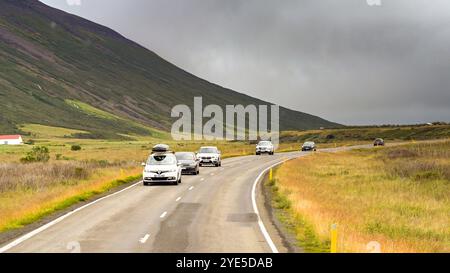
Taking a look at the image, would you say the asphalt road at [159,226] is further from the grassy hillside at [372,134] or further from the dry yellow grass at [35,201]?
the grassy hillside at [372,134]

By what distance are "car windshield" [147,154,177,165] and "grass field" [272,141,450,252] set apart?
663 cm

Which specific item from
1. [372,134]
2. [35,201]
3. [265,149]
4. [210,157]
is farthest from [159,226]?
[372,134]

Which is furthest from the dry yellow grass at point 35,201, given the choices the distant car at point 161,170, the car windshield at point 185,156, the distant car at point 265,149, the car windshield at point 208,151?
the distant car at point 265,149

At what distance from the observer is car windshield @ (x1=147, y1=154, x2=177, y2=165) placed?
118ft

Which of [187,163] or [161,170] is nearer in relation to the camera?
[161,170]

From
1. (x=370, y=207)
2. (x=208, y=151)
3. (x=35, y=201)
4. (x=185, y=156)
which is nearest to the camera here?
(x=370, y=207)

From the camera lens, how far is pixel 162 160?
36062mm

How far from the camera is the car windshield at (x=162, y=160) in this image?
1415 inches

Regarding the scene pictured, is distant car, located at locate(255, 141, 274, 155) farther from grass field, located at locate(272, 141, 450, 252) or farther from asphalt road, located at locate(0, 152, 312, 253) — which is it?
asphalt road, located at locate(0, 152, 312, 253)

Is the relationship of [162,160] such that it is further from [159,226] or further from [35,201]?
[159,226]

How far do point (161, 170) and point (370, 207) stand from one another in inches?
544

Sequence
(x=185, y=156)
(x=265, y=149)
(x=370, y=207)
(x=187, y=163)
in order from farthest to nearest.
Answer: (x=265, y=149)
(x=185, y=156)
(x=187, y=163)
(x=370, y=207)
